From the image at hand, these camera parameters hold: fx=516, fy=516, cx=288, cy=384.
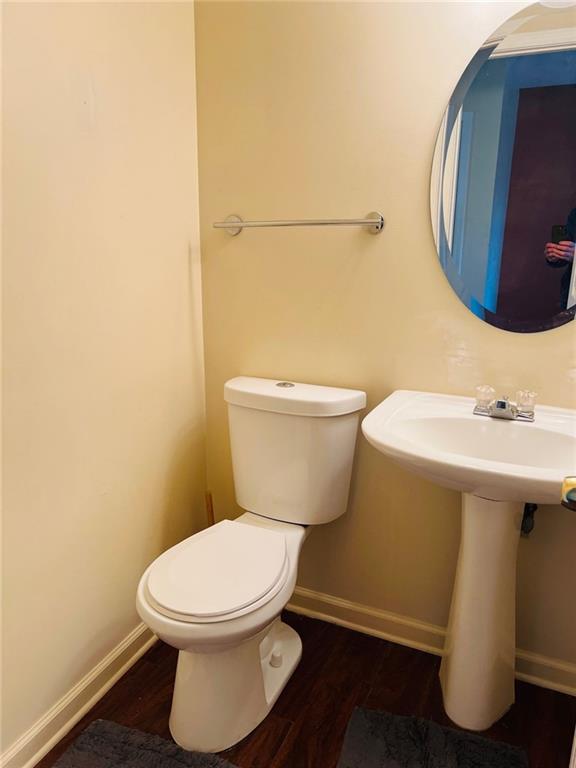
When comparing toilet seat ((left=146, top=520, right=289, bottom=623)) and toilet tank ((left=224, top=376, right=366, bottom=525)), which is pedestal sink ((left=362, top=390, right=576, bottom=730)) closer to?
toilet tank ((left=224, top=376, right=366, bottom=525))

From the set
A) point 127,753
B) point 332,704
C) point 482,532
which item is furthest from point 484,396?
point 127,753

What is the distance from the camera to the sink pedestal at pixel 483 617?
128 centimetres

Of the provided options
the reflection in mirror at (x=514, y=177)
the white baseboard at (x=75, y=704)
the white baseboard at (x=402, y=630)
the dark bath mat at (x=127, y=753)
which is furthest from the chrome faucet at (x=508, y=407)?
the white baseboard at (x=75, y=704)

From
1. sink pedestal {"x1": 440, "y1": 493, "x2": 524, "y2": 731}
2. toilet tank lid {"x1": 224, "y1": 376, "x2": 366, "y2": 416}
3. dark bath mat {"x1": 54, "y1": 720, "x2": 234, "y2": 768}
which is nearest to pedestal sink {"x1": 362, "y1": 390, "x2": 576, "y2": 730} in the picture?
sink pedestal {"x1": 440, "y1": 493, "x2": 524, "y2": 731}

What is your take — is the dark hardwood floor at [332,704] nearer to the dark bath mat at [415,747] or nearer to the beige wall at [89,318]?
the dark bath mat at [415,747]

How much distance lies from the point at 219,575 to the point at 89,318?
28.9 inches

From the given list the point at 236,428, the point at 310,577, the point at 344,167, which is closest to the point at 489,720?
the point at 310,577

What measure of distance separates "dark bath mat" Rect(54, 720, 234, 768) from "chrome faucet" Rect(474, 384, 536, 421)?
1.09 m

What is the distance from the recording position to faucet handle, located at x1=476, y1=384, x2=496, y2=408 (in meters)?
1.37

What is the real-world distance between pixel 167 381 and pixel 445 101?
3.70 feet

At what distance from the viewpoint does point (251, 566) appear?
4.31 ft

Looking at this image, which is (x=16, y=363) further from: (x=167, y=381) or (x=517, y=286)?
(x=517, y=286)

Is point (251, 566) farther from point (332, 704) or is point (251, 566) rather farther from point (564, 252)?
point (564, 252)

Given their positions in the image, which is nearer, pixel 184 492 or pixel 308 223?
pixel 308 223
